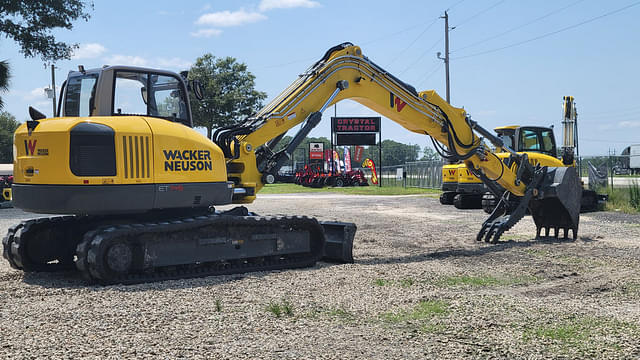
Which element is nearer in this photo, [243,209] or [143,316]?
[143,316]

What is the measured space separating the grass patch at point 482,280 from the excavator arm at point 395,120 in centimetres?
329

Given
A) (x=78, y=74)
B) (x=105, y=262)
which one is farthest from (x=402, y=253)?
(x=78, y=74)

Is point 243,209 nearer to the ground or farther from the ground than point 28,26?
nearer to the ground

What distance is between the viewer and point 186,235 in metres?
8.45

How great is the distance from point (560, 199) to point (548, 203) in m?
0.52

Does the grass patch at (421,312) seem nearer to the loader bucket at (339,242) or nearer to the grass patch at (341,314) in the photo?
the grass patch at (341,314)

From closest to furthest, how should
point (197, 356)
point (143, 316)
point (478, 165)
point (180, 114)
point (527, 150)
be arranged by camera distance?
point (197, 356) < point (143, 316) < point (180, 114) < point (478, 165) < point (527, 150)

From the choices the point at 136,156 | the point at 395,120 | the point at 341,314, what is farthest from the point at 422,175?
the point at 341,314

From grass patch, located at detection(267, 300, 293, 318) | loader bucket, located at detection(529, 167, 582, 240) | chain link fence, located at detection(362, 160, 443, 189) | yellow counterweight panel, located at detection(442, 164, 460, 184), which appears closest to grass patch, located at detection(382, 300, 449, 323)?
grass patch, located at detection(267, 300, 293, 318)

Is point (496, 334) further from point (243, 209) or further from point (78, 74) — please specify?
point (78, 74)

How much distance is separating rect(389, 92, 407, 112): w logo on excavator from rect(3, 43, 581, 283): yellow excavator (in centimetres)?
2

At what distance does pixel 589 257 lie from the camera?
10383 mm

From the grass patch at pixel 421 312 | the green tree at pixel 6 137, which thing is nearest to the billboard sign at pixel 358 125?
the grass patch at pixel 421 312

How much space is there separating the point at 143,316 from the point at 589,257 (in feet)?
24.7
